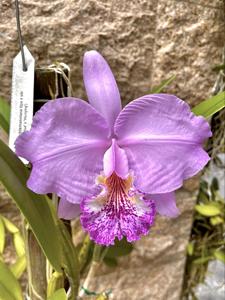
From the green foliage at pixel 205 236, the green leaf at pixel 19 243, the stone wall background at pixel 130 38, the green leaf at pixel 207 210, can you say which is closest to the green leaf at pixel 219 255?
the green foliage at pixel 205 236

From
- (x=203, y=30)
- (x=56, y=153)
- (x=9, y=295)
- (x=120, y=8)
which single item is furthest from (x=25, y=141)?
(x=203, y=30)

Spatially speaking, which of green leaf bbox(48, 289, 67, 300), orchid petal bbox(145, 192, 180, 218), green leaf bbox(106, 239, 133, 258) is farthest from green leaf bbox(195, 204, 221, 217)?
green leaf bbox(48, 289, 67, 300)

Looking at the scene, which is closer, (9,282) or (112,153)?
(112,153)

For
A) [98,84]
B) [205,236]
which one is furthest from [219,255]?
[98,84]

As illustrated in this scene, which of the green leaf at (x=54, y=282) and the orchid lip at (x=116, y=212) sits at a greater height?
the orchid lip at (x=116, y=212)

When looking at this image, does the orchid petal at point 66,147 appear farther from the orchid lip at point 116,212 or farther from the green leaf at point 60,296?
the green leaf at point 60,296

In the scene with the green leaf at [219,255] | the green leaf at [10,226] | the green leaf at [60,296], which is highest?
the green leaf at [60,296]

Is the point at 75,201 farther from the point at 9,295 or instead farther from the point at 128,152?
the point at 9,295

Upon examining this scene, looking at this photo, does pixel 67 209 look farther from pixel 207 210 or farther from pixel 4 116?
pixel 207 210
